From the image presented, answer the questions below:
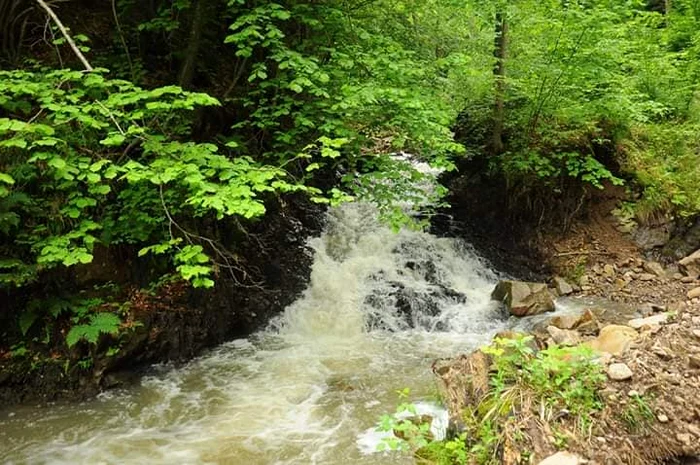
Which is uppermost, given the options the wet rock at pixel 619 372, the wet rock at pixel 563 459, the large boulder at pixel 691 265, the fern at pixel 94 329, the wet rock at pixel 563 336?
the wet rock at pixel 619 372

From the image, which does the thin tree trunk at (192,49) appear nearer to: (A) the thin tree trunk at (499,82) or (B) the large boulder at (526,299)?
(A) the thin tree trunk at (499,82)

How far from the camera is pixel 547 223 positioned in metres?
10.0

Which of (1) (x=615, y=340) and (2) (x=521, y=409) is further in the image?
(1) (x=615, y=340)

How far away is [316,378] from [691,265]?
7103 millimetres

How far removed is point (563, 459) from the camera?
267 centimetres

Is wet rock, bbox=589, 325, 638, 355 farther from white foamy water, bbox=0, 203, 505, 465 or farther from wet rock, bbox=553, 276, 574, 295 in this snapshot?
wet rock, bbox=553, 276, 574, 295

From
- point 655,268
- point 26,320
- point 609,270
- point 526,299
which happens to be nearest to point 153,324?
point 26,320

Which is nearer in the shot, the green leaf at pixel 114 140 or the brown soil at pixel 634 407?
the brown soil at pixel 634 407

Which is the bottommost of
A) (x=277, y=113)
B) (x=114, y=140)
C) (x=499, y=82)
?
(x=114, y=140)

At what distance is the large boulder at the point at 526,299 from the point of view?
315 inches

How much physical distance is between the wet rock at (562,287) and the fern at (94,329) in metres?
7.38

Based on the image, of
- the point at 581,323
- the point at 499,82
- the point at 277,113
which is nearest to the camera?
the point at 277,113

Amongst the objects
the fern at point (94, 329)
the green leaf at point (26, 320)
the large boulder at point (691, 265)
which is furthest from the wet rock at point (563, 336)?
the green leaf at point (26, 320)

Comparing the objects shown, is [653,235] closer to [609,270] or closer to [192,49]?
[609,270]
